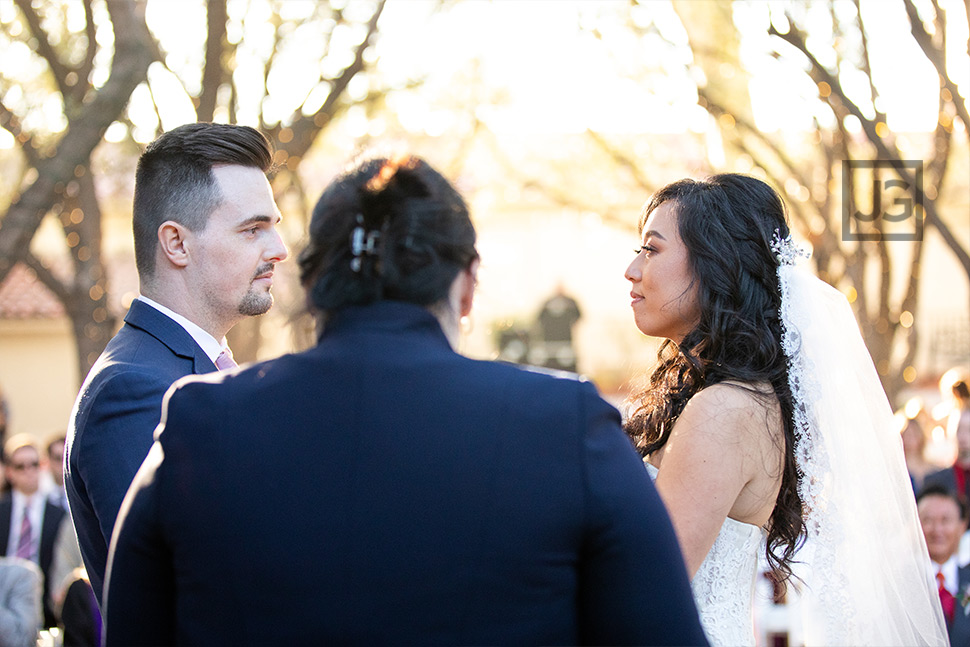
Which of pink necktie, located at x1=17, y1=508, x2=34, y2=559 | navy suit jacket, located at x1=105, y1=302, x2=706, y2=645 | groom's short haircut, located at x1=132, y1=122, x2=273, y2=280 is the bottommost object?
pink necktie, located at x1=17, y1=508, x2=34, y2=559

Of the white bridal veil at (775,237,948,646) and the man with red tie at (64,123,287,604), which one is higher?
the man with red tie at (64,123,287,604)

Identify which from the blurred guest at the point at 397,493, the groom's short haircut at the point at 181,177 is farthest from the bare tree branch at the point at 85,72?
the blurred guest at the point at 397,493

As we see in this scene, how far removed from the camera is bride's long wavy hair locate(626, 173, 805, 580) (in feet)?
9.00

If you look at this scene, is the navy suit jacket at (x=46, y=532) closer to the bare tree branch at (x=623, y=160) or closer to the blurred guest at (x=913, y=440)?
the blurred guest at (x=913, y=440)

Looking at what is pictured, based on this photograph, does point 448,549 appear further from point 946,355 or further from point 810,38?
point 946,355

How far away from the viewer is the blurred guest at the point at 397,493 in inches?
55.4

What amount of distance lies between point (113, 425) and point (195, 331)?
0.47 meters

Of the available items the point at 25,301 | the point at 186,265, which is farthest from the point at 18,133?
the point at 25,301

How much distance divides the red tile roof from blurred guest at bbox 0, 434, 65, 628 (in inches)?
567

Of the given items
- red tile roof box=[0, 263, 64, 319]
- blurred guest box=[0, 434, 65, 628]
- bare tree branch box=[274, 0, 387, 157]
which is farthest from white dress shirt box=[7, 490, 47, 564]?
red tile roof box=[0, 263, 64, 319]

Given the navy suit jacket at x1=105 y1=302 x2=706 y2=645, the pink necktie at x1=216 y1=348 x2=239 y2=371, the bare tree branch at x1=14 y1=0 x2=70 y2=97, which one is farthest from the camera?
the bare tree branch at x1=14 y1=0 x2=70 y2=97

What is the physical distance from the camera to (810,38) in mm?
8156

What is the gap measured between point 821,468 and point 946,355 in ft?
86.9

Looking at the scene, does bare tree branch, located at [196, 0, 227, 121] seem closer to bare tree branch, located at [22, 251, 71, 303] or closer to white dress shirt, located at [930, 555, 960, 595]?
bare tree branch, located at [22, 251, 71, 303]
